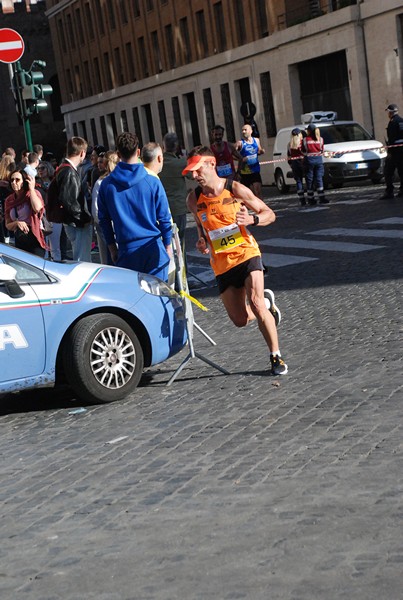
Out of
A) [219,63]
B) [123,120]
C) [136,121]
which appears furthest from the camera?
[123,120]

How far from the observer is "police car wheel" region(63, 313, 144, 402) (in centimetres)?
836

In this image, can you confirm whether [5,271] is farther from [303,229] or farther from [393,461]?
[303,229]

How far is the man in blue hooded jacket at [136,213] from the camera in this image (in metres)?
9.45

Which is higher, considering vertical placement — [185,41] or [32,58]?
[32,58]

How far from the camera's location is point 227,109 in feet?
175

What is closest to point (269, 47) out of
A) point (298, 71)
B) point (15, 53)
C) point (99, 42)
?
point (298, 71)

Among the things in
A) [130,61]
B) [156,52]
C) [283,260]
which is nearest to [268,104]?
[156,52]

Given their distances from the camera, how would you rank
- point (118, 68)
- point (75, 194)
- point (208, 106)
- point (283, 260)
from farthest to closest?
point (118, 68), point (208, 106), point (283, 260), point (75, 194)

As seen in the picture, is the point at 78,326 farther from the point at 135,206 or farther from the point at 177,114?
the point at 177,114

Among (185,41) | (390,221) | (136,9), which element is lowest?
(390,221)

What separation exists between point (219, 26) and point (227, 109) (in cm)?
351

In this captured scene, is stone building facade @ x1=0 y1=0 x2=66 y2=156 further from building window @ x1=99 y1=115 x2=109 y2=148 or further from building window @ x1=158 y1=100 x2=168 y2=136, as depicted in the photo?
building window @ x1=158 y1=100 x2=168 y2=136

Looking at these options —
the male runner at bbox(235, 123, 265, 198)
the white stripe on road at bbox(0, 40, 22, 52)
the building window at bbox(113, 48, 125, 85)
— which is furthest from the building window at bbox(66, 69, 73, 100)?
the white stripe on road at bbox(0, 40, 22, 52)

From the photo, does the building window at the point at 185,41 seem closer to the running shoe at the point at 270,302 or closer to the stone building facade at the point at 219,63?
the stone building facade at the point at 219,63
